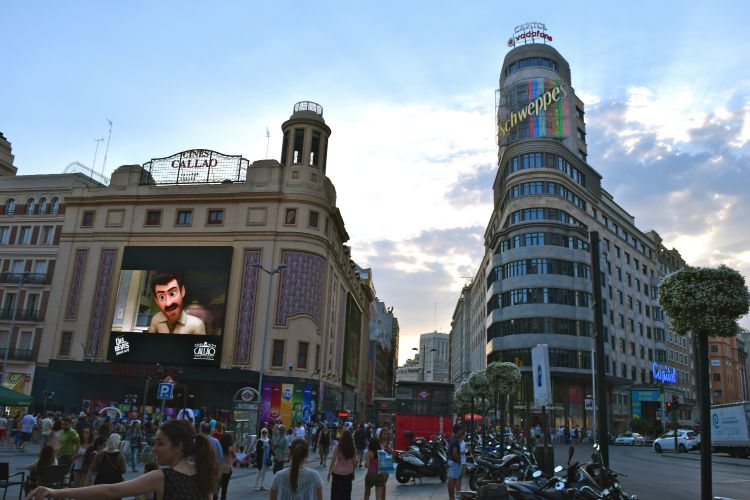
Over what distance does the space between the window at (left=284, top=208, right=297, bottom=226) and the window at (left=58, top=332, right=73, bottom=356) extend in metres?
20.7

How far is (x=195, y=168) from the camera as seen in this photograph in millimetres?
50625

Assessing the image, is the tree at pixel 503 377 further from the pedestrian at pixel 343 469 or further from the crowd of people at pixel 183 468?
the pedestrian at pixel 343 469

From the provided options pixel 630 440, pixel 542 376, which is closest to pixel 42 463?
pixel 542 376

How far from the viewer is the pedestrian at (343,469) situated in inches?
375

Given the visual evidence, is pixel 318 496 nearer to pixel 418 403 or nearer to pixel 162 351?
pixel 418 403

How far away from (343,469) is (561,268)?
2354 inches

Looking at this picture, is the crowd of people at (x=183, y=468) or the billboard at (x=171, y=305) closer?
the crowd of people at (x=183, y=468)

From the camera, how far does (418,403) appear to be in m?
39.2

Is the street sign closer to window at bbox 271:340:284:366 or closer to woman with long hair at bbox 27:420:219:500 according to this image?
woman with long hair at bbox 27:420:219:500

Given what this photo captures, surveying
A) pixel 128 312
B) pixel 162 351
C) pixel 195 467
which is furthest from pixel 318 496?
pixel 128 312

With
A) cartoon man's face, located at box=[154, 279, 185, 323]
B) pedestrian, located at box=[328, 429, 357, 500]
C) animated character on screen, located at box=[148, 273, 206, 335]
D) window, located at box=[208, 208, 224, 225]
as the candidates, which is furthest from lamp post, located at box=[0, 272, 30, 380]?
pedestrian, located at box=[328, 429, 357, 500]

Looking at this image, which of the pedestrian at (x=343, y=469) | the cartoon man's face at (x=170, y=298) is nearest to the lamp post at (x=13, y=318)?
the cartoon man's face at (x=170, y=298)

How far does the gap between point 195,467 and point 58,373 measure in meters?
49.7

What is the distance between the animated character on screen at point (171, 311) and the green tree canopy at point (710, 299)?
128 ft
